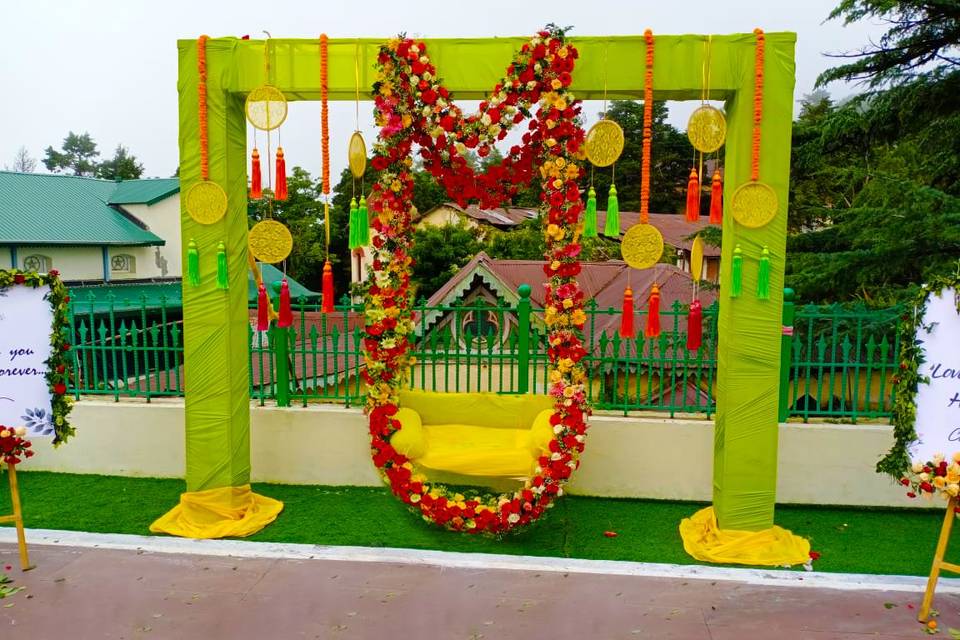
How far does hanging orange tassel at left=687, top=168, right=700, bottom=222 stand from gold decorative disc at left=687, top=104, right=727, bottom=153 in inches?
7.5

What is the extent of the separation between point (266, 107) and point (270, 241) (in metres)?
0.83

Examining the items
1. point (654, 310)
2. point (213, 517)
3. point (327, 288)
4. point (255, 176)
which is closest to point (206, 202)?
point (255, 176)

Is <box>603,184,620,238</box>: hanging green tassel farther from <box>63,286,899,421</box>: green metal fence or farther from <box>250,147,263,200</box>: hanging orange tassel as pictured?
<box>250,147,263,200</box>: hanging orange tassel

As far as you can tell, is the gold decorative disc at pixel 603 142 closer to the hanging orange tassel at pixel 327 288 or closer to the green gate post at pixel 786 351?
the green gate post at pixel 786 351

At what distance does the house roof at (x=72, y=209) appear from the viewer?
15.7 m

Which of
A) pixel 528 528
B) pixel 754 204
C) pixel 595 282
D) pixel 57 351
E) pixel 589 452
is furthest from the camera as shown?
pixel 595 282

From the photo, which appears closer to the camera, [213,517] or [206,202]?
[206,202]

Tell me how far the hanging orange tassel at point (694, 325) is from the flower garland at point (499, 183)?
68cm

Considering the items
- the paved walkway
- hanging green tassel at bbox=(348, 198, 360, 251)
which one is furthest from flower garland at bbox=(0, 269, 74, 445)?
hanging green tassel at bbox=(348, 198, 360, 251)

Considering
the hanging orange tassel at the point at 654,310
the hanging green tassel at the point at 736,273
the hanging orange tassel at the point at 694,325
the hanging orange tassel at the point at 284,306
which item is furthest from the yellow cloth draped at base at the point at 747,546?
the hanging orange tassel at the point at 284,306

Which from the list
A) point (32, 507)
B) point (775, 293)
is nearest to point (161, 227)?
point (32, 507)

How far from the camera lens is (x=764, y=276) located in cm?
401

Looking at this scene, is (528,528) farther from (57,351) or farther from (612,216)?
(57,351)

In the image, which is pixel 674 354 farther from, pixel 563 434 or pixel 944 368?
pixel 944 368
